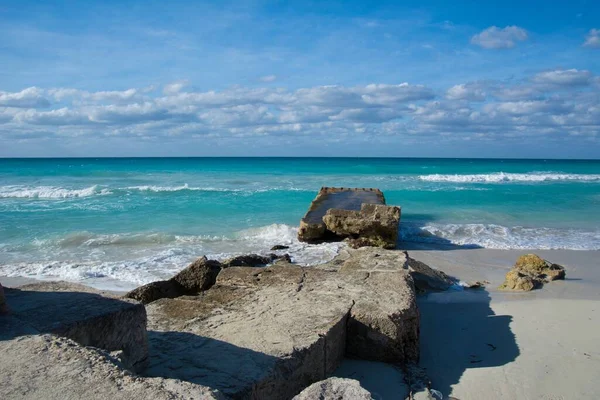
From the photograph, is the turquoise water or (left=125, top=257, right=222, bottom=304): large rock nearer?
(left=125, top=257, right=222, bottom=304): large rock

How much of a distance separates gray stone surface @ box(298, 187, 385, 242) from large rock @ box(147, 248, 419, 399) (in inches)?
245

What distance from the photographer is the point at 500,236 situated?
12969mm

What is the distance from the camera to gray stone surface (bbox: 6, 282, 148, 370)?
2857 millimetres

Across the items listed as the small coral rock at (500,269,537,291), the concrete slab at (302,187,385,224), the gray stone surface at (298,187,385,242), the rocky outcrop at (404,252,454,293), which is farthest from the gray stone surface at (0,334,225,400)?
the concrete slab at (302,187,385,224)

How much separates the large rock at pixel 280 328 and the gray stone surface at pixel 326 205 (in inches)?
245

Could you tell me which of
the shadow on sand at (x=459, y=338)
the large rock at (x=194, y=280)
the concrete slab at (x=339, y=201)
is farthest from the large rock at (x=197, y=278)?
the concrete slab at (x=339, y=201)

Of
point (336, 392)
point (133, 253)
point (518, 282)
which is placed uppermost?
point (336, 392)

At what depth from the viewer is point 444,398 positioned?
379 centimetres

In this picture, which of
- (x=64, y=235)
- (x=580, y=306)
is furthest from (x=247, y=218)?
(x=580, y=306)

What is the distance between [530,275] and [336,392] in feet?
21.7

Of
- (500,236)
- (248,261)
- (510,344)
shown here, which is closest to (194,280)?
(248,261)

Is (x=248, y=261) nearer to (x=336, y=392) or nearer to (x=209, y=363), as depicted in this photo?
(x=209, y=363)

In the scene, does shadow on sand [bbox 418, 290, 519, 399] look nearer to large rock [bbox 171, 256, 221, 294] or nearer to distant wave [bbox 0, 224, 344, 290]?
large rock [bbox 171, 256, 221, 294]

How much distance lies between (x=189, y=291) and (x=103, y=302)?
298 cm
